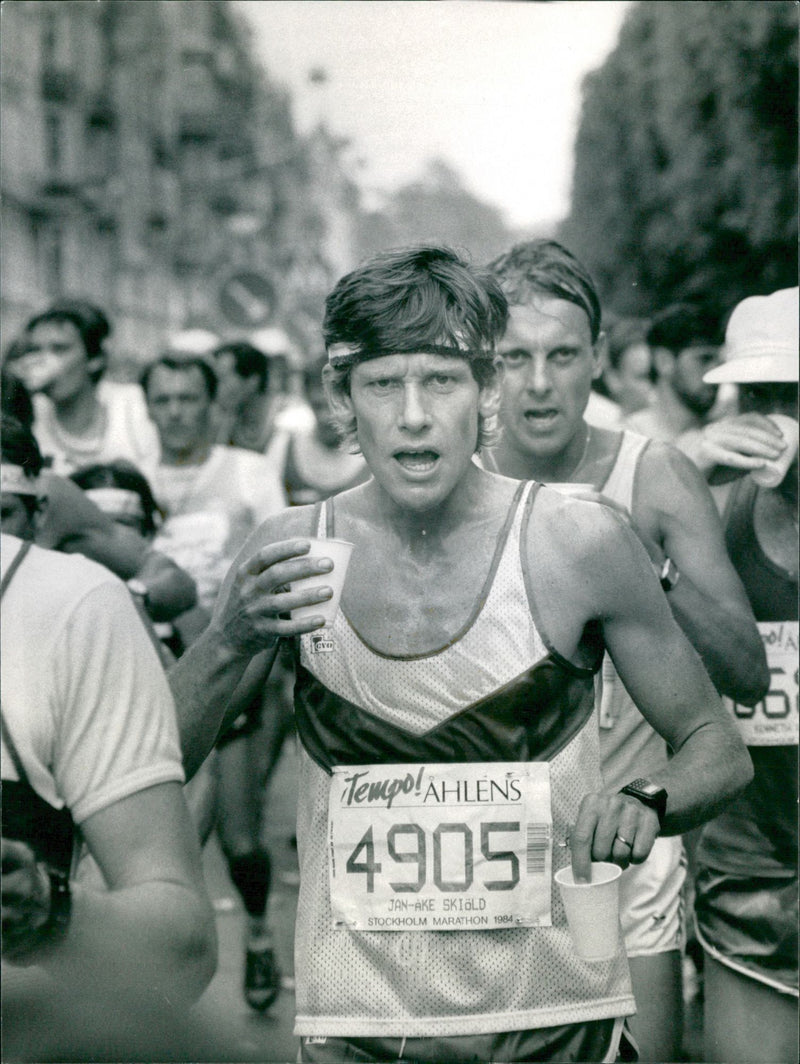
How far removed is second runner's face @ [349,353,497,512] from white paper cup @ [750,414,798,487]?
1.30 m

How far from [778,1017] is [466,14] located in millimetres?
2789

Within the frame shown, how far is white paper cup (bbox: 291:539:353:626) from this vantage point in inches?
109

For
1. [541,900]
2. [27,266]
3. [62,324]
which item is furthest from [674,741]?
[27,266]

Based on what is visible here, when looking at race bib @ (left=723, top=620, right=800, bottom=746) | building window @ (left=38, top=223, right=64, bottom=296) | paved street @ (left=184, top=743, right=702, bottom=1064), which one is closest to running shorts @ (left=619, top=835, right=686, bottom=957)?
race bib @ (left=723, top=620, right=800, bottom=746)

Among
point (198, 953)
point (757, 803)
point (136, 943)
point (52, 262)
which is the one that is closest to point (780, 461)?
point (757, 803)

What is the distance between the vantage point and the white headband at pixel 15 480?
10.1 feet

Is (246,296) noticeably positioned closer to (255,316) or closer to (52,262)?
(255,316)

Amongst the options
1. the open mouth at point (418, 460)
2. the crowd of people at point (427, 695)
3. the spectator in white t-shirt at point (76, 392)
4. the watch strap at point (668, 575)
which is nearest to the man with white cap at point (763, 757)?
the crowd of people at point (427, 695)

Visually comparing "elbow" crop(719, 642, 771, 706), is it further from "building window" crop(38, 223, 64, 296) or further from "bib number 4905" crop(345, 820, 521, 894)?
"building window" crop(38, 223, 64, 296)

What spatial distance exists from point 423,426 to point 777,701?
1.80 metres

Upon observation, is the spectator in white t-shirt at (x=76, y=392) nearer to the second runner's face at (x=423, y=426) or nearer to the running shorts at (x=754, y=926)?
the running shorts at (x=754, y=926)

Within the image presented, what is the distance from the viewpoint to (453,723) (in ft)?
9.62

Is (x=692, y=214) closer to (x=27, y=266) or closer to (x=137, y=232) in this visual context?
(x=27, y=266)

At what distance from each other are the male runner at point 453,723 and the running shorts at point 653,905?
82cm
